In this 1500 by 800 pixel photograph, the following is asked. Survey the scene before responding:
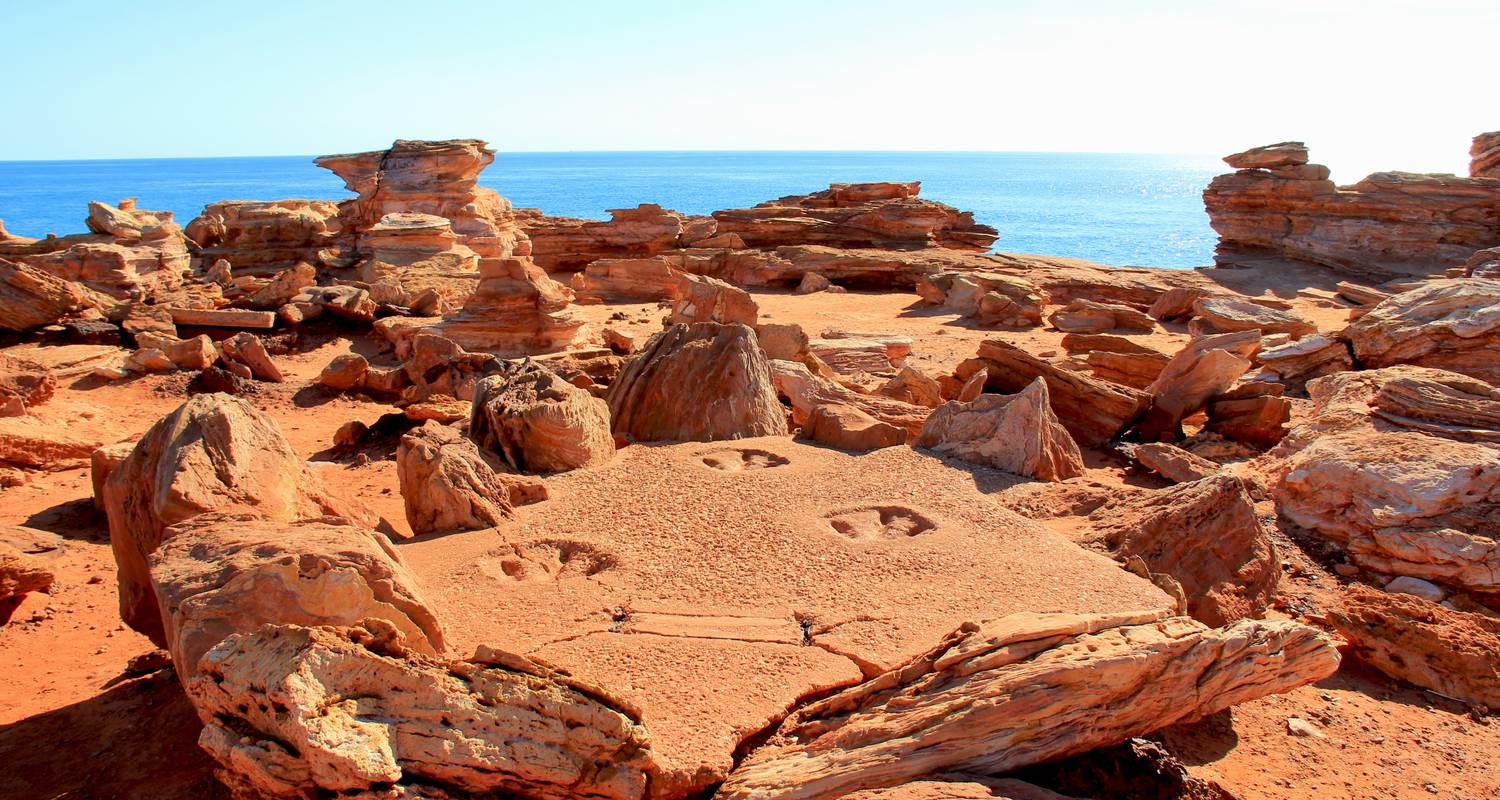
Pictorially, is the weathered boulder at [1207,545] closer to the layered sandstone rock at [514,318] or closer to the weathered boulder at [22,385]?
the layered sandstone rock at [514,318]

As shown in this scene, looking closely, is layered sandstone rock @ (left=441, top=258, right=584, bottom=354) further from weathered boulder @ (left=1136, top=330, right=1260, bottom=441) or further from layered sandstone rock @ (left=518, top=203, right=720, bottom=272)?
layered sandstone rock @ (left=518, top=203, right=720, bottom=272)

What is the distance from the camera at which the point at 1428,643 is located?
14.7 feet

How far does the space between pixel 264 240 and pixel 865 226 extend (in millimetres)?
11396

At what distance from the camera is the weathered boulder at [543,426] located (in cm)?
563

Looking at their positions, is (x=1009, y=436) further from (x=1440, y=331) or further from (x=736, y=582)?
(x=1440, y=331)

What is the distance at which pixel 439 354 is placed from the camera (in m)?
9.12

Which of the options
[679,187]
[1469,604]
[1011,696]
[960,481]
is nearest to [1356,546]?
[1469,604]

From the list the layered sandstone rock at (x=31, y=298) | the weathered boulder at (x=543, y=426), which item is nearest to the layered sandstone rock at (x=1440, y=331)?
the weathered boulder at (x=543, y=426)

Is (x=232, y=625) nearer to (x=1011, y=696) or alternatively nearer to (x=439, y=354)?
(x=1011, y=696)

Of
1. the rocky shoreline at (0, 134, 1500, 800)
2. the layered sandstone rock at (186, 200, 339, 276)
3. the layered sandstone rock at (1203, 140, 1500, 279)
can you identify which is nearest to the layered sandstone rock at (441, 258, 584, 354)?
the rocky shoreline at (0, 134, 1500, 800)

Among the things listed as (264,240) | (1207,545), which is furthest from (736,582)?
(264,240)

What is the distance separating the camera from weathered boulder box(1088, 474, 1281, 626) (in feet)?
14.7

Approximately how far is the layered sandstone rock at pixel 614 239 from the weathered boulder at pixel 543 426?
13456 mm

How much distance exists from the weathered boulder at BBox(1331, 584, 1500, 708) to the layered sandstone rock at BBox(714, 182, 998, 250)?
15.7m
